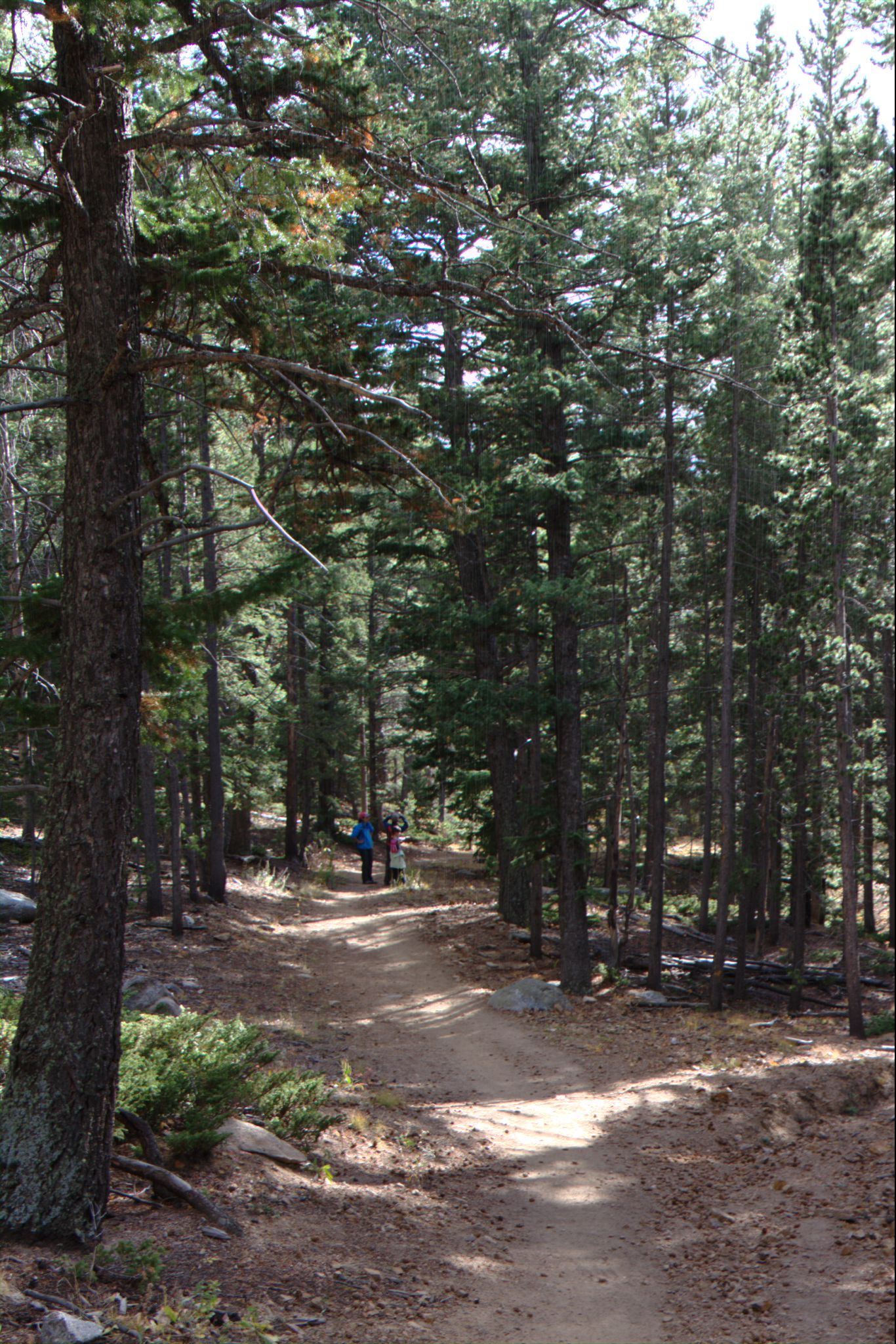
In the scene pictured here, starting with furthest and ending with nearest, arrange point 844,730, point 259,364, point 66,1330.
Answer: point 844,730 → point 259,364 → point 66,1330

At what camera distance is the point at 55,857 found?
17.3ft

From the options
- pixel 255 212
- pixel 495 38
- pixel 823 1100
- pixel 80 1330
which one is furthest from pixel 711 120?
pixel 80 1330

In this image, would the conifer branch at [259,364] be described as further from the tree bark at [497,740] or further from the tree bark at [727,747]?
the tree bark at [727,747]

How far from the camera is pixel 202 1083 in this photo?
667cm

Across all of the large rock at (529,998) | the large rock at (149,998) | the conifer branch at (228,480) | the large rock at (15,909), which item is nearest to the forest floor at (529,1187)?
the large rock at (529,998)

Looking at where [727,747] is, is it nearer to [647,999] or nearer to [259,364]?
[647,999]

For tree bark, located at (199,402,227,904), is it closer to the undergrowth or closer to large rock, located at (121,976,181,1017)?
large rock, located at (121,976,181,1017)

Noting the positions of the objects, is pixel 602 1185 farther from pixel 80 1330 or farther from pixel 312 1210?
pixel 80 1330

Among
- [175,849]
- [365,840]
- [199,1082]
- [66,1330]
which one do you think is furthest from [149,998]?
[365,840]

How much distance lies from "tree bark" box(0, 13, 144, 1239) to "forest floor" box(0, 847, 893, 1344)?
566 mm

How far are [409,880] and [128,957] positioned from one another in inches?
537

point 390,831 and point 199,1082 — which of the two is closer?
point 199,1082

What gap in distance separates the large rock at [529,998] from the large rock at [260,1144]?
7.33 m

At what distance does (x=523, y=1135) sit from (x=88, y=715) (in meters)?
6.25
